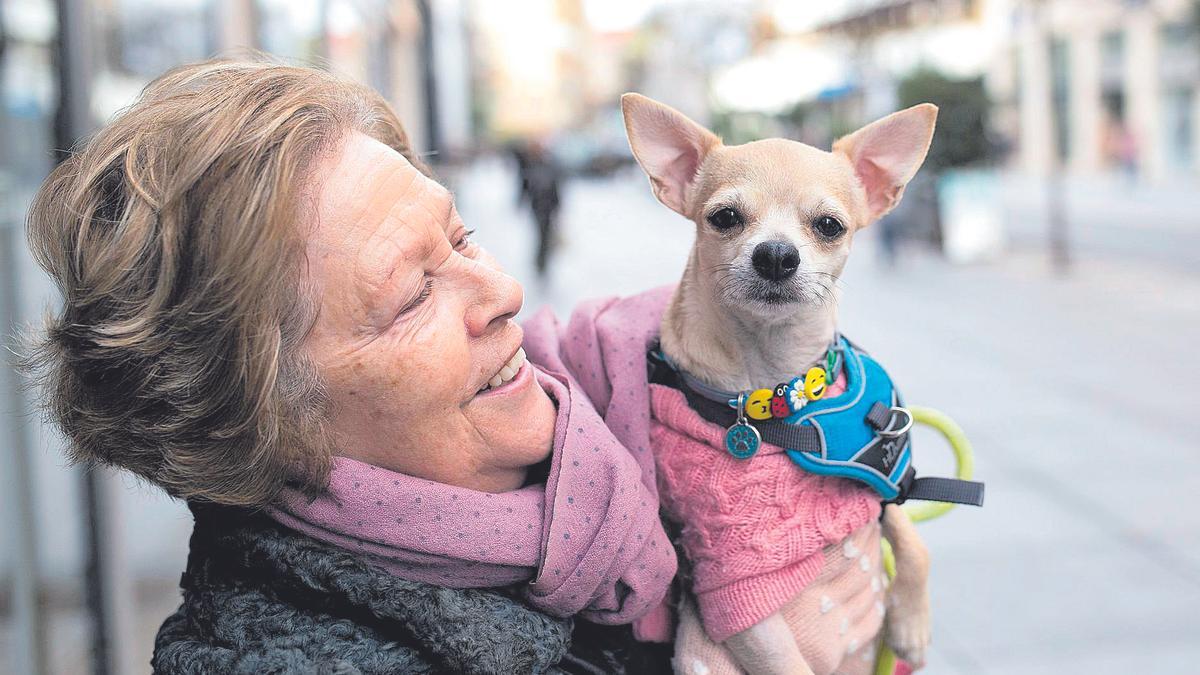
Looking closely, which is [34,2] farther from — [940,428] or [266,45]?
[266,45]

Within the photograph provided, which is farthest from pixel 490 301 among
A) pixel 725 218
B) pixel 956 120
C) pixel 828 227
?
pixel 956 120

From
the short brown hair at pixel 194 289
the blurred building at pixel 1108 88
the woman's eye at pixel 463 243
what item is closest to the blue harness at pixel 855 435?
the woman's eye at pixel 463 243

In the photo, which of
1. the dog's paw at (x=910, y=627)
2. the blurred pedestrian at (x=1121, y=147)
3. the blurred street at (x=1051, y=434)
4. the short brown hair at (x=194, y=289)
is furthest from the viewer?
the blurred pedestrian at (x=1121, y=147)

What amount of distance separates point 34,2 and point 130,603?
2016 mm

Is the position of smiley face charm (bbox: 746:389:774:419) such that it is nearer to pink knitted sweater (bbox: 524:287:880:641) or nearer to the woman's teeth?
pink knitted sweater (bbox: 524:287:880:641)

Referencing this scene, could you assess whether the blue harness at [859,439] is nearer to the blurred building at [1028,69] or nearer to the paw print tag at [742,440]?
the paw print tag at [742,440]

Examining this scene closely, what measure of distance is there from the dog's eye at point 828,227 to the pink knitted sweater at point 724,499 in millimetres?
416

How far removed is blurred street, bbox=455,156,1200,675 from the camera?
4.70 m

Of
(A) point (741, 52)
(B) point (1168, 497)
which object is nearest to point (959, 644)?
(B) point (1168, 497)

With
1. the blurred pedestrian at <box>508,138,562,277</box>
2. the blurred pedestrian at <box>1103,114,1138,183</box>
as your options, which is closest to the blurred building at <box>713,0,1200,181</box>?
the blurred pedestrian at <box>1103,114,1138,183</box>

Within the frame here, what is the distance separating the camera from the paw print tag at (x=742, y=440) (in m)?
1.54

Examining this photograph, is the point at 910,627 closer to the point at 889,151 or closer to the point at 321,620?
the point at 889,151

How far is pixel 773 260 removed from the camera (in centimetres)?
176

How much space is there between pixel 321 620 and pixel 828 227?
1065 millimetres
